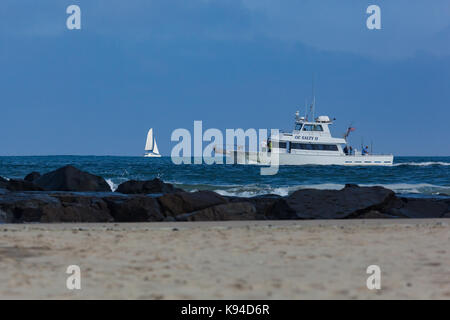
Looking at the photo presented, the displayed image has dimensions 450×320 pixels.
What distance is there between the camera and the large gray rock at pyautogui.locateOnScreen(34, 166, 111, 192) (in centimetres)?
2033

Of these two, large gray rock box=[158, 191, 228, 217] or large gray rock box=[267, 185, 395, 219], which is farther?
large gray rock box=[158, 191, 228, 217]

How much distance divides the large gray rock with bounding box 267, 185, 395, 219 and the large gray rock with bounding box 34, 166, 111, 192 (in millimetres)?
7823

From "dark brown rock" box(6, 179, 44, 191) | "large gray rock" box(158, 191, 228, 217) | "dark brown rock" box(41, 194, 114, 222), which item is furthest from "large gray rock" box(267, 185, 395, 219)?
"dark brown rock" box(6, 179, 44, 191)

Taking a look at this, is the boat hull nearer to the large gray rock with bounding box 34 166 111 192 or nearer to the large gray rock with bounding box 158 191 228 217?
the large gray rock with bounding box 34 166 111 192

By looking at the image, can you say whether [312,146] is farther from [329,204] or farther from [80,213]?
[80,213]

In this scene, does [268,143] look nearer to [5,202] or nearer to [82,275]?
[5,202]

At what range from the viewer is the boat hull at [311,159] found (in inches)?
2144

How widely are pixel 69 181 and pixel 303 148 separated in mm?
36472

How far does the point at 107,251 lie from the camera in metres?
7.84

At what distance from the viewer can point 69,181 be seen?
66.7ft

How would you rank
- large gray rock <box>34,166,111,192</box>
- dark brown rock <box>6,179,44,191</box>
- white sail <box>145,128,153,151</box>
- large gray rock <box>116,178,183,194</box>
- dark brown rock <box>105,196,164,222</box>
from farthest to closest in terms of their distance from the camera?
white sail <box>145,128,153,151</box> → large gray rock <box>34,166,111,192</box> → large gray rock <box>116,178,183,194</box> → dark brown rock <box>6,179,44,191</box> → dark brown rock <box>105,196,164,222</box>

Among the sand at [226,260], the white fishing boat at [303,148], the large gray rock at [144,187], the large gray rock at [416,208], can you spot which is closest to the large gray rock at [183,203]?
the sand at [226,260]

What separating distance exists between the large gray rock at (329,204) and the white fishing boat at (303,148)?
39348 millimetres

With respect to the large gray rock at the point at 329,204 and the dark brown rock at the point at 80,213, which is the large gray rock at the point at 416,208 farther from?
the dark brown rock at the point at 80,213
